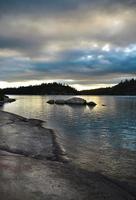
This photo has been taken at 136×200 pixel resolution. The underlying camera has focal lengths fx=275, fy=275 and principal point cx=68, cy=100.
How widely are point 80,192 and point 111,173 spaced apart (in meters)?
6.33

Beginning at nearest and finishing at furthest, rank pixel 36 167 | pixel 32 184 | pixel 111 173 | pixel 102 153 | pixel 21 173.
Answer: pixel 32 184, pixel 21 173, pixel 36 167, pixel 111 173, pixel 102 153

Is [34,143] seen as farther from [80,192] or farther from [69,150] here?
[80,192]

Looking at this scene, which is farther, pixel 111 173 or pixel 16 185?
pixel 111 173

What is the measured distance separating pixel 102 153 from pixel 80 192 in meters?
12.5

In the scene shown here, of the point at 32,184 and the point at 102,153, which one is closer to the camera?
the point at 32,184

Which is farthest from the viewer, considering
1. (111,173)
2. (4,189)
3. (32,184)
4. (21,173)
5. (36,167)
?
(111,173)

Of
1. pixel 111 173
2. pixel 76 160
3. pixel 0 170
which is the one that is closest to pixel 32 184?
pixel 0 170

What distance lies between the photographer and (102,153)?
25047mm

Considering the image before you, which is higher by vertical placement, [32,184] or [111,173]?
[32,184]

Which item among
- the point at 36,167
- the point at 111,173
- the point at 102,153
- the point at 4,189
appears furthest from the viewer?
the point at 102,153

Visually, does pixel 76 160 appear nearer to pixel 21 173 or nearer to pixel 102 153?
pixel 102 153

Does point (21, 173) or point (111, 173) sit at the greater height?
point (21, 173)

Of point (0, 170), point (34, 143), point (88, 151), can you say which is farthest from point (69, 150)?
point (0, 170)

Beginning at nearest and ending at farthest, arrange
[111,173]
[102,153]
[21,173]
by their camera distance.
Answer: [21,173]
[111,173]
[102,153]
